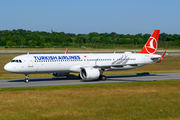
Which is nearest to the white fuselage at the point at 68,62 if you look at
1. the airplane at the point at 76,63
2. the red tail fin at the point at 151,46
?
the airplane at the point at 76,63

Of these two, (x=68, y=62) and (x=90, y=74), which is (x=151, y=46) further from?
(x=68, y=62)

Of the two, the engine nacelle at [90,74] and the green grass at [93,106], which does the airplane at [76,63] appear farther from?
the green grass at [93,106]

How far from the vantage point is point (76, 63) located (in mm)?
36438

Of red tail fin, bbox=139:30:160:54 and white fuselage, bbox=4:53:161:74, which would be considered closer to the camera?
white fuselage, bbox=4:53:161:74

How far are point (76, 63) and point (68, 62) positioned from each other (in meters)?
1.27

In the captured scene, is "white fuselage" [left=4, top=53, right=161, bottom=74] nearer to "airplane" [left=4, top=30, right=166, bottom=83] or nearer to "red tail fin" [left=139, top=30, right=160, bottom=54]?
"airplane" [left=4, top=30, right=166, bottom=83]

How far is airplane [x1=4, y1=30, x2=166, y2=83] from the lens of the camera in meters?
33.3

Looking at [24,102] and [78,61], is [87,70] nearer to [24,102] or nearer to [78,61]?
[78,61]

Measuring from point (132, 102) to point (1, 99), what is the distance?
1071cm

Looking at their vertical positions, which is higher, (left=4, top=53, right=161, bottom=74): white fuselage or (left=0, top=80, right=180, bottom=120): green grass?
(left=4, top=53, right=161, bottom=74): white fuselage

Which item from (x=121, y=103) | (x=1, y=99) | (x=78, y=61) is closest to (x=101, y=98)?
(x=121, y=103)

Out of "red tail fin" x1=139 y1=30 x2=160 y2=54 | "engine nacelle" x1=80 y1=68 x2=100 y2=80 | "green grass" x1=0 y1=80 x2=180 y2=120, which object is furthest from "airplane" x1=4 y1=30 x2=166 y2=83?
"green grass" x1=0 y1=80 x2=180 y2=120

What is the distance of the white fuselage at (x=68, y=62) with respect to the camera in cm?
3322

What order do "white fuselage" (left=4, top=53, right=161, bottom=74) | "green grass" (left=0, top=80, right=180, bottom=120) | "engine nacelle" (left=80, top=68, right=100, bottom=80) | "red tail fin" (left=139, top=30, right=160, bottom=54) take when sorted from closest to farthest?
"green grass" (left=0, top=80, right=180, bottom=120)
"white fuselage" (left=4, top=53, right=161, bottom=74)
"engine nacelle" (left=80, top=68, right=100, bottom=80)
"red tail fin" (left=139, top=30, right=160, bottom=54)
